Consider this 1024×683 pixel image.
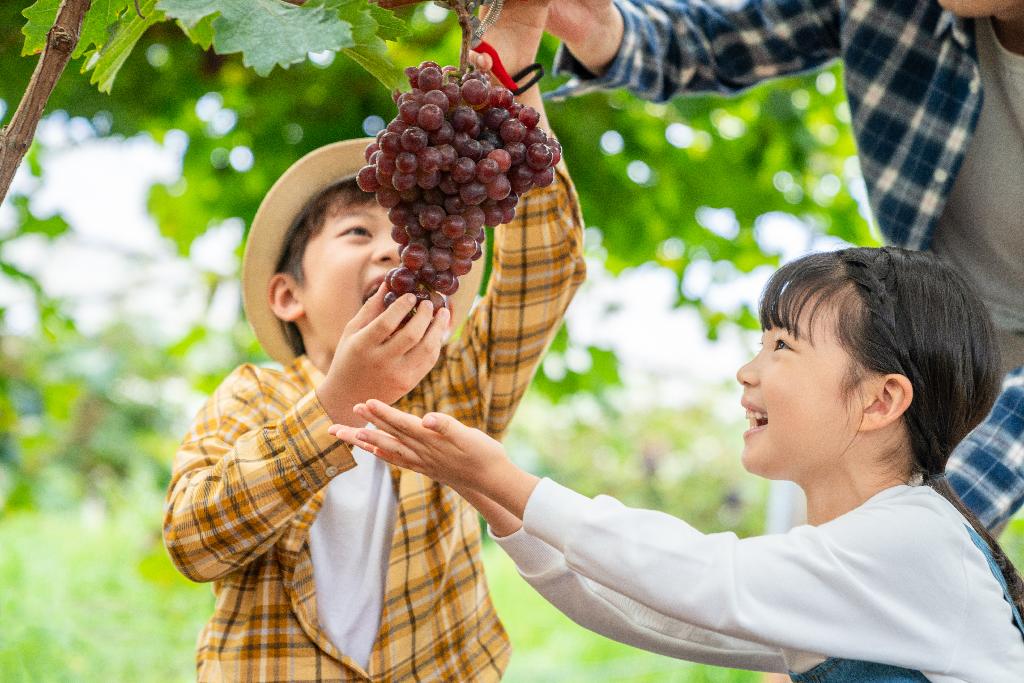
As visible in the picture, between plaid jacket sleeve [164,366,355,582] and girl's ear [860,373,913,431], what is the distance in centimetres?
62

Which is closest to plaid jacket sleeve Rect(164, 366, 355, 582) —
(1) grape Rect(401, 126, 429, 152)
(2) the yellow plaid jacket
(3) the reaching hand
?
(2) the yellow plaid jacket

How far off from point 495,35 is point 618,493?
671 centimetres

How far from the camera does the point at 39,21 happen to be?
102 cm

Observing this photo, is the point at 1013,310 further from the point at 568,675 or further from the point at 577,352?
the point at 568,675

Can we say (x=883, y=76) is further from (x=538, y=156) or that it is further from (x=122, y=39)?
(x=122, y=39)

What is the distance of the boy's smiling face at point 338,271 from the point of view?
153 centimetres

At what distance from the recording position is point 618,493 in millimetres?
7801

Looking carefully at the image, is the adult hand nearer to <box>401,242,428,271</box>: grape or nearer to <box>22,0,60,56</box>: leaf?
<box>401,242,428,271</box>: grape

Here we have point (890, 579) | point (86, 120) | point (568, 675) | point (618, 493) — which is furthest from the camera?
point (618, 493)

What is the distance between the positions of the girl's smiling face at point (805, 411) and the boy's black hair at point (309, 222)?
0.69m

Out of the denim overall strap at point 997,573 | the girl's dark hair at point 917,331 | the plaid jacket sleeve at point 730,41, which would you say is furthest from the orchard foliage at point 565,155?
the denim overall strap at point 997,573

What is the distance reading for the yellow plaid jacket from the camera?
1.31 m

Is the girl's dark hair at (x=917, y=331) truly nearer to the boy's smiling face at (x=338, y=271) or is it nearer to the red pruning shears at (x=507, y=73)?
the red pruning shears at (x=507, y=73)

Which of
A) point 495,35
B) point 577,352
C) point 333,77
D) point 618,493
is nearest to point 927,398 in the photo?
point 495,35
